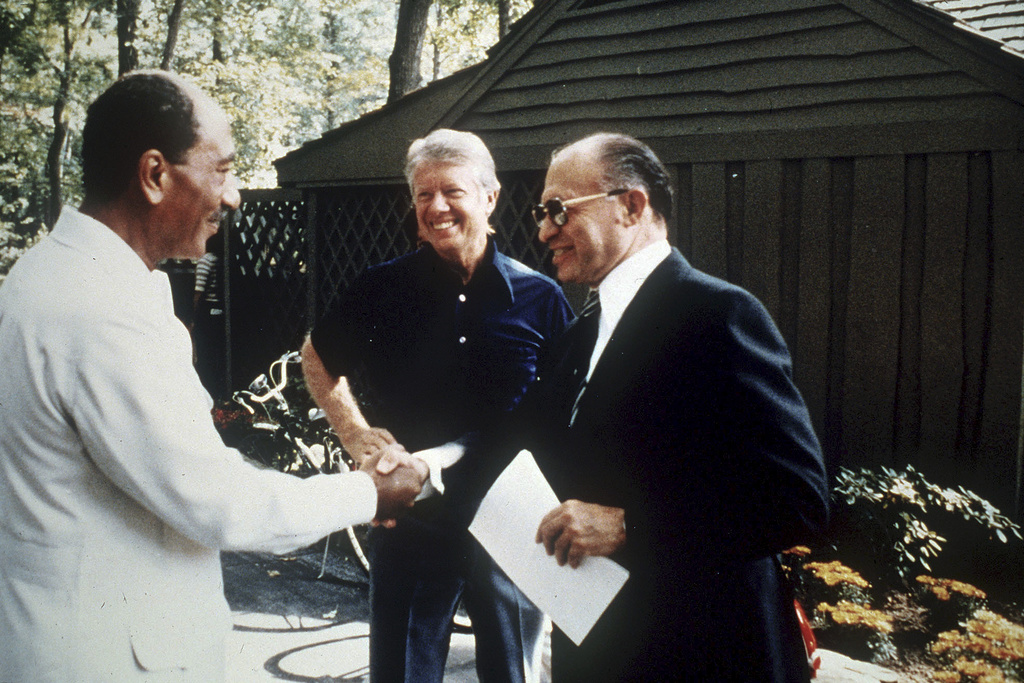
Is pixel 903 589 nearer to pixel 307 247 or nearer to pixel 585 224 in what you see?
pixel 585 224

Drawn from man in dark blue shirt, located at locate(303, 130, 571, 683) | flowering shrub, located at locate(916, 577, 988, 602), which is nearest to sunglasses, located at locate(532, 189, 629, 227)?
man in dark blue shirt, located at locate(303, 130, 571, 683)

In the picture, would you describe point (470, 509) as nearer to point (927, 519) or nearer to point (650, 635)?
point (650, 635)

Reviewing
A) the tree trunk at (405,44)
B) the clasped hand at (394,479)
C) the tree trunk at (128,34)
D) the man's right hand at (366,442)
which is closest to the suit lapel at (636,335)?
the clasped hand at (394,479)

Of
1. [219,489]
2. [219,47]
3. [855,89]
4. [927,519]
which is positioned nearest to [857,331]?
[927,519]

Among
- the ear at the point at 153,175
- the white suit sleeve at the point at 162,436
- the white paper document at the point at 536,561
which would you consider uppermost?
the ear at the point at 153,175

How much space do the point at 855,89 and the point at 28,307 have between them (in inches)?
200

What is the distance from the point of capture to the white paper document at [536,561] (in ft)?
4.69

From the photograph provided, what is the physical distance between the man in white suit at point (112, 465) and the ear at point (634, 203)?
38.5 inches

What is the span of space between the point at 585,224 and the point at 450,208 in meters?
0.72

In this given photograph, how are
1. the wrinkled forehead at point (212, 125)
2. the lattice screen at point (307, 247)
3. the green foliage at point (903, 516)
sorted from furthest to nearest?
1. the lattice screen at point (307, 247)
2. the green foliage at point (903, 516)
3. the wrinkled forehead at point (212, 125)

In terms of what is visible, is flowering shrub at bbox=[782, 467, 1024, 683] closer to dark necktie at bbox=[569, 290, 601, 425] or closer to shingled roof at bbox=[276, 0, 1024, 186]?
shingled roof at bbox=[276, 0, 1024, 186]

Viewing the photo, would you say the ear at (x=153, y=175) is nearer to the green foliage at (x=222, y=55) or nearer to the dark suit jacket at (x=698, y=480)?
the dark suit jacket at (x=698, y=480)

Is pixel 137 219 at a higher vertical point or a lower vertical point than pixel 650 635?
higher

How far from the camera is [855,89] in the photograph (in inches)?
191
